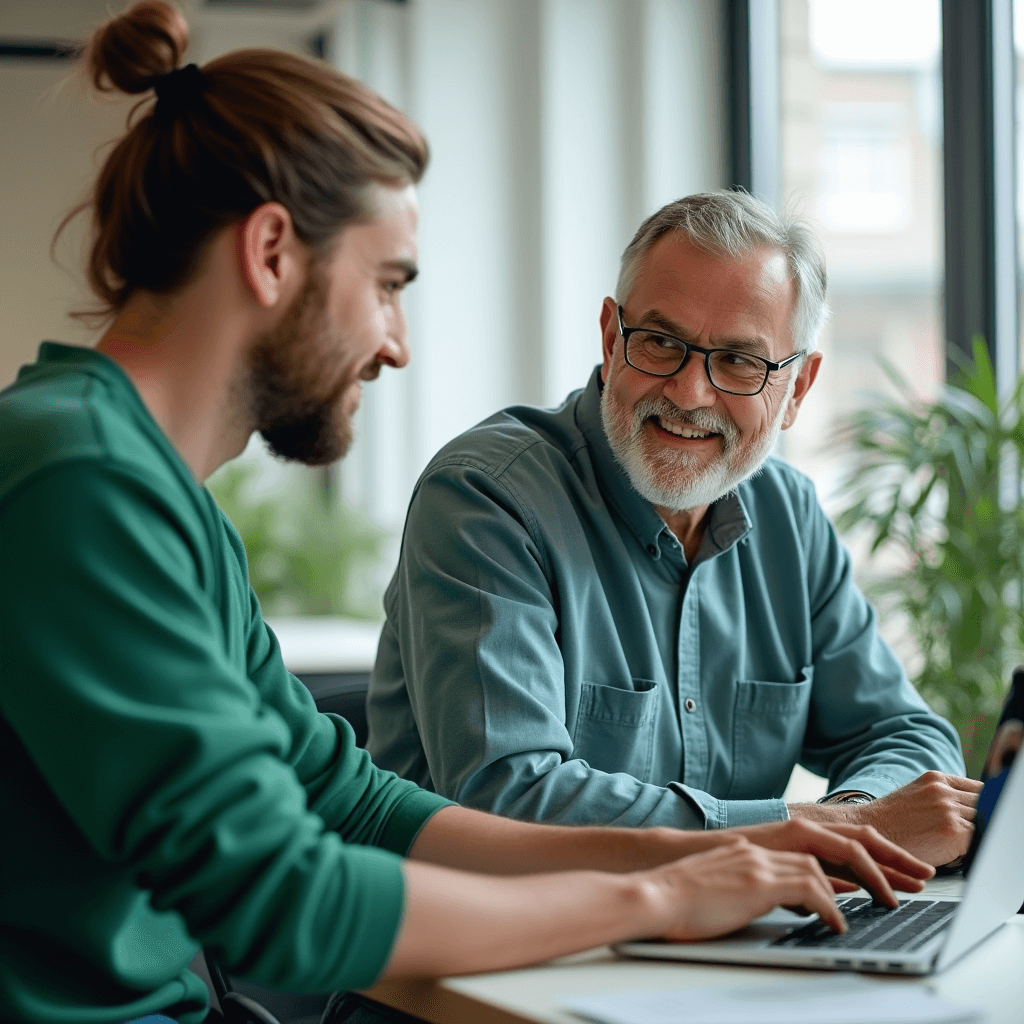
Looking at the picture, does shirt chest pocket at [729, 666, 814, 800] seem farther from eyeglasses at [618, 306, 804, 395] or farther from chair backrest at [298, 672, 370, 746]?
chair backrest at [298, 672, 370, 746]

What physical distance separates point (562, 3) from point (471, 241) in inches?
32.7

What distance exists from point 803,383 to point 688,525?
301mm

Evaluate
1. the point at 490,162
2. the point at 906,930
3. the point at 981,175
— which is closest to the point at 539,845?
the point at 906,930

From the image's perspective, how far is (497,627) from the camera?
60.1 inches

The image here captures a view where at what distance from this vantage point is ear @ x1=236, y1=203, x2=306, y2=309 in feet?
3.50

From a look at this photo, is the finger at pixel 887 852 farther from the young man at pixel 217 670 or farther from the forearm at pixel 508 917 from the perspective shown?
the forearm at pixel 508 917

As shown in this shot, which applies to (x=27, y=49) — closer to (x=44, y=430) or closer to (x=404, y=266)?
(x=404, y=266)

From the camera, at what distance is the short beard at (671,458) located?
5.75 ft

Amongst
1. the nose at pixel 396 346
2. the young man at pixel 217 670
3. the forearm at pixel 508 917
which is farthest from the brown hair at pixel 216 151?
the forearm at pixel 508 917

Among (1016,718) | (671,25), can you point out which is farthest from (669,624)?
(671,25)

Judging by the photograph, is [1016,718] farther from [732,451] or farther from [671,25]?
[671,25]

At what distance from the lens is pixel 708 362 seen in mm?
1756

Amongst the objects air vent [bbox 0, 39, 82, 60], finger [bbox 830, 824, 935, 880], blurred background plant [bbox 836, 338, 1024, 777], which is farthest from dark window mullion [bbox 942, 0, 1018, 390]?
air vent [bbox 0, 39, 82, 60]

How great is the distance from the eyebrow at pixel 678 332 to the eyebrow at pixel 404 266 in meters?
0.64
